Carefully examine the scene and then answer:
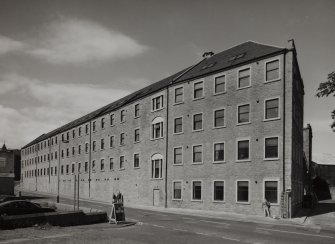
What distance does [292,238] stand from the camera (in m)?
17.5

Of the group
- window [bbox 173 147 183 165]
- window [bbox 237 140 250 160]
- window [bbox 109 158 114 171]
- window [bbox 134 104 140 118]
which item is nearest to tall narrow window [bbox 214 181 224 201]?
window [bbox 237 140 250 160]

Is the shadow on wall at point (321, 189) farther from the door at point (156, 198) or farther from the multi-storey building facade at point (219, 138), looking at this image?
the door at point (156, 198)

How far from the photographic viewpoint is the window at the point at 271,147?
29.3m

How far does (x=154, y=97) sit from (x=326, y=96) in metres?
19.8

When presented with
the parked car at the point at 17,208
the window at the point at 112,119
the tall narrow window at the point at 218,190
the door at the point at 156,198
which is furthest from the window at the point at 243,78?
the window at the point at 112,119

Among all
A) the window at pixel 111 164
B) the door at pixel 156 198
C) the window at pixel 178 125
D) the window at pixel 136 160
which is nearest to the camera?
the window at pixel 178 125

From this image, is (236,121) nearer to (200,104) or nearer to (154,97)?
(200,104)

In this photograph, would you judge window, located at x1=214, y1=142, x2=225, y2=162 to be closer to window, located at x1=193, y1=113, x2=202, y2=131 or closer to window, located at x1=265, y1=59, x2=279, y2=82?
window, located at x1=193, y1=113, x2=202, y2=131

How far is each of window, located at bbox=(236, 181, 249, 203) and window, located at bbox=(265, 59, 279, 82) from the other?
9301 millimetres

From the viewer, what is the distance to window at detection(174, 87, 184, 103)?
126 feet

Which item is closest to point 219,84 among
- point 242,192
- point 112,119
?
point 242,192

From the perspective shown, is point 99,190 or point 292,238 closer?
point 292,238

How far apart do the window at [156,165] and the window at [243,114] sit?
11.6 metres

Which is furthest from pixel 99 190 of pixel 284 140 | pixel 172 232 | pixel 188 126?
pixel 172 232
